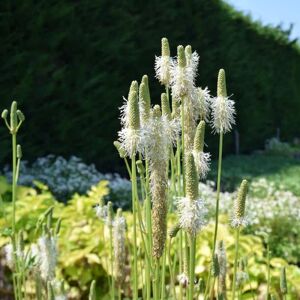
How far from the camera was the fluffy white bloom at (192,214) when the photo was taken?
1299 millimetres

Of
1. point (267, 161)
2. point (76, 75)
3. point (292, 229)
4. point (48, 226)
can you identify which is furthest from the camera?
point (267, 161)

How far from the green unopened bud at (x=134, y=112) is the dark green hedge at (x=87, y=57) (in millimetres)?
4648

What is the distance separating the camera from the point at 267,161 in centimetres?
1088

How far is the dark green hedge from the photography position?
6.27 meters

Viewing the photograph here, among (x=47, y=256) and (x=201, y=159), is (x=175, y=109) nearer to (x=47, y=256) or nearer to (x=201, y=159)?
(x=201, y=159)

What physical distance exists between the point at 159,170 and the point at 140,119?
5.3 inches

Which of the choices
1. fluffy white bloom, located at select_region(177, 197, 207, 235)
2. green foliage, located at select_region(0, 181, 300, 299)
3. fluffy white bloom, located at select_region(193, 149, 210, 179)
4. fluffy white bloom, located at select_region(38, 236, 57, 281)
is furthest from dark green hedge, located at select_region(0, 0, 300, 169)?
fluffy white bloom, located at select_region(177, 197, 207, 235)

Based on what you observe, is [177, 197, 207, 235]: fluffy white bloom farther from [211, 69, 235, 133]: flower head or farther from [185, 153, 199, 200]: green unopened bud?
[211, 69, 235, 133]: flower head

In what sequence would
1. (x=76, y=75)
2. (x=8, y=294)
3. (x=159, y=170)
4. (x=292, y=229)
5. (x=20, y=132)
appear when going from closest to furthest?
(x=159, y=170) → (x=8, y=294) → (x=292, y=229) → (x=20, y=132) → (x=76, y=75)

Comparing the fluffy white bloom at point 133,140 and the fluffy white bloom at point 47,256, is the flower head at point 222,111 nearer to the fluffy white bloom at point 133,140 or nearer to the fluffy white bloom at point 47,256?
the fluffy white bloom at point 133,140

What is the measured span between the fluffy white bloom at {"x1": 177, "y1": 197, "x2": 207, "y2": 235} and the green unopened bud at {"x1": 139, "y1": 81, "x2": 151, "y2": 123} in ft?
0.86

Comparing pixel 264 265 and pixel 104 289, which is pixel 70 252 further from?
pixel 264 265

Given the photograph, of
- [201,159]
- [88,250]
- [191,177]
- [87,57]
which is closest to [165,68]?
[201,159]

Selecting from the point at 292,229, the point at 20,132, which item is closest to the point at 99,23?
the point at 20,132
